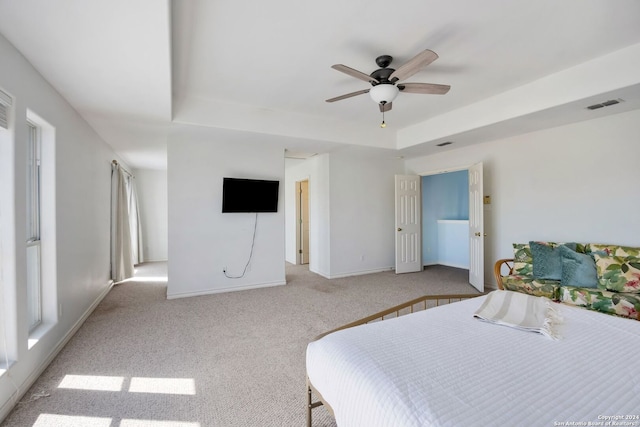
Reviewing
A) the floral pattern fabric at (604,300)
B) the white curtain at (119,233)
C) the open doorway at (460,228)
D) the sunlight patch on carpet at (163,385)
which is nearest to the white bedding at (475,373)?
the sunlight patch on carpet at (163,385)

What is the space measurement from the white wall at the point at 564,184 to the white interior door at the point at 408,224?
45.8 inches

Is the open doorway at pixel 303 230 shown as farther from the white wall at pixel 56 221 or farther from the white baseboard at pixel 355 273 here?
the white wall at pixel 56 221

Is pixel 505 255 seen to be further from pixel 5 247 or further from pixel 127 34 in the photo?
pixel 5 247

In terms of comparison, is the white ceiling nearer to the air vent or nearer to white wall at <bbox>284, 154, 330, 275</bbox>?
the air vent

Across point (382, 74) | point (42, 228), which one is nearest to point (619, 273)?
point (382, 74)

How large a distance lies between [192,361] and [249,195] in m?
2.63

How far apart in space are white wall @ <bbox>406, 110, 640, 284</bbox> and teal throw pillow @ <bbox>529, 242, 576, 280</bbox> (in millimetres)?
516

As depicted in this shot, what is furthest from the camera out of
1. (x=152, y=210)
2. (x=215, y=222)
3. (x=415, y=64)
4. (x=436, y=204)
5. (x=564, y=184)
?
(x=152, y=210)

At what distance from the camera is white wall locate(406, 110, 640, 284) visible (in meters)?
3.39

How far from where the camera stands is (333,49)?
2518mm

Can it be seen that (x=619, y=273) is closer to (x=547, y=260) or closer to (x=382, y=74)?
(x=547, y=260)

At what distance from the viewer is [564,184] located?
152 inches

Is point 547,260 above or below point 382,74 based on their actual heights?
below

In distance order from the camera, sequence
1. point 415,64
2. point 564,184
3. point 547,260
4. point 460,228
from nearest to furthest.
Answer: point 415,64 < point 547,260 < point 564,184 < point 460,228
